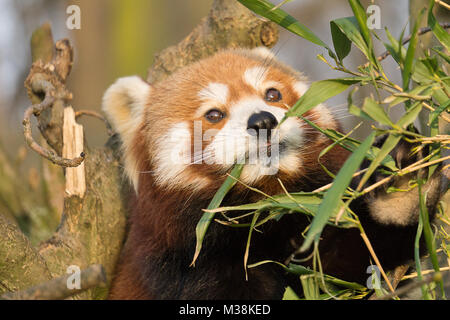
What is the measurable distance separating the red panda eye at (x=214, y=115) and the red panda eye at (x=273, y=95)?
12.6 inches

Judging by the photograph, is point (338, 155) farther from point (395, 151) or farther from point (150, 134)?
point (150, 134)

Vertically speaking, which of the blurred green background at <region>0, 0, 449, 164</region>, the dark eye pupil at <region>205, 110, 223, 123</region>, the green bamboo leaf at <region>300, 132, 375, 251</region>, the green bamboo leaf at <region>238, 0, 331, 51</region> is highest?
the blurred green background at <region>0, 0, 449, 164</region>

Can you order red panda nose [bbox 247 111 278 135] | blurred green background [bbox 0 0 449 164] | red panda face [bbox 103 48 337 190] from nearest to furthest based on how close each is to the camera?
1. red panda nose [bbox 247 111 278 135]
2. red panda face [bbox 103 48 337 190]
3. blurred green background [bbox 0 0 449 164]

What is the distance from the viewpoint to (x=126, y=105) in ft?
12.4

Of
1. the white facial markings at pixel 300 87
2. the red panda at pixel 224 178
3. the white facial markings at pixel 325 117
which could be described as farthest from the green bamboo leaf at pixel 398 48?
the white facial markings at pixel 300 87

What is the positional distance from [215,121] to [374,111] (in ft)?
4.83

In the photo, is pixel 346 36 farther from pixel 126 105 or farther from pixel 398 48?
pixel 126 105

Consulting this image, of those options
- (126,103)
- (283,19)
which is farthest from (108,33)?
(283,19)

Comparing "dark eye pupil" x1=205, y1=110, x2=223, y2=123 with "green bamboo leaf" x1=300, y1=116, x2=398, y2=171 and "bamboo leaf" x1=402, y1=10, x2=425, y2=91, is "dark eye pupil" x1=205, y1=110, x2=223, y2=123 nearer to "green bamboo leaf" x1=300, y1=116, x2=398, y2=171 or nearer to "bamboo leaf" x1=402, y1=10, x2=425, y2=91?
"green bamboo leaf" x1=300, y1=116, x2=398, y2=171

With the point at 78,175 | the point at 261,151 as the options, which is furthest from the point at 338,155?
the point at 78,175

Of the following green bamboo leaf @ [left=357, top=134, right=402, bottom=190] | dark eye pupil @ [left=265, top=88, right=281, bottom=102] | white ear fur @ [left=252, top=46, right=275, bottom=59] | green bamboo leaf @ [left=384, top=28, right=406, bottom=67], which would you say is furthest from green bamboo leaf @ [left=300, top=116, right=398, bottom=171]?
white ear fur @ [left=252, top=46, right=275, bottom=59]

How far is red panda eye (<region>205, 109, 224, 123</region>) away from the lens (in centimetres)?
321

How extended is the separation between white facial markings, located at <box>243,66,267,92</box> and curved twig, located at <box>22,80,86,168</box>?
3.67 ft

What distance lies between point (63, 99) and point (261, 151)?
169 centimetres
